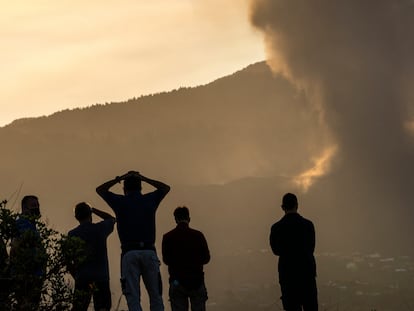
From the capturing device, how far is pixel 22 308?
14.4m

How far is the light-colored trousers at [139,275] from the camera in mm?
17812

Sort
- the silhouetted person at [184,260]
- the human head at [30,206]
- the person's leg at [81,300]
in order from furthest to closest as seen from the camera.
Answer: the silhouetted person at [184,260] → the human head at [30,206] → the person's leg at [81,300]

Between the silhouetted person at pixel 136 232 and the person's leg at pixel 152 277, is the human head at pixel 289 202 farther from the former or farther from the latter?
the person's leg at pixel 152 277

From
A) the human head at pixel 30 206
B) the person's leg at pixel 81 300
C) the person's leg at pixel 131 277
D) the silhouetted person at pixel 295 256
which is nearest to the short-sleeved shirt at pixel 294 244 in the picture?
the silhouetted person at pixel 295 256

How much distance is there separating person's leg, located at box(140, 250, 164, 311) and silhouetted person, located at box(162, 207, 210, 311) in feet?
1.93

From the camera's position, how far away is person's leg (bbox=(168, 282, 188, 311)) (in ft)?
61.2

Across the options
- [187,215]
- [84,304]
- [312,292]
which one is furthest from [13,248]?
[312,292]

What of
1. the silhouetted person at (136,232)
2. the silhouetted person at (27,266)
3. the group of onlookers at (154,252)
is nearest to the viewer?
the silhouetted person at (27,266)

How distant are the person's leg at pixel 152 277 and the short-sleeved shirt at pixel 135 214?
0.22 m

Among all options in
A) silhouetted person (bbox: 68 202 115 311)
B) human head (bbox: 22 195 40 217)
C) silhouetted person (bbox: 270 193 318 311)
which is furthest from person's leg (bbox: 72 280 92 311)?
silhouetted person (bbox: 270 193 318 311)

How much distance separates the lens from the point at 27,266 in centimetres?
1466

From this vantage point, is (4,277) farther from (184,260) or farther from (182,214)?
(184,260)

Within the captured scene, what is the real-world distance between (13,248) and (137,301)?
3.51 m

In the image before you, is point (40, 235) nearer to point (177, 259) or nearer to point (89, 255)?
point (89, 255)
